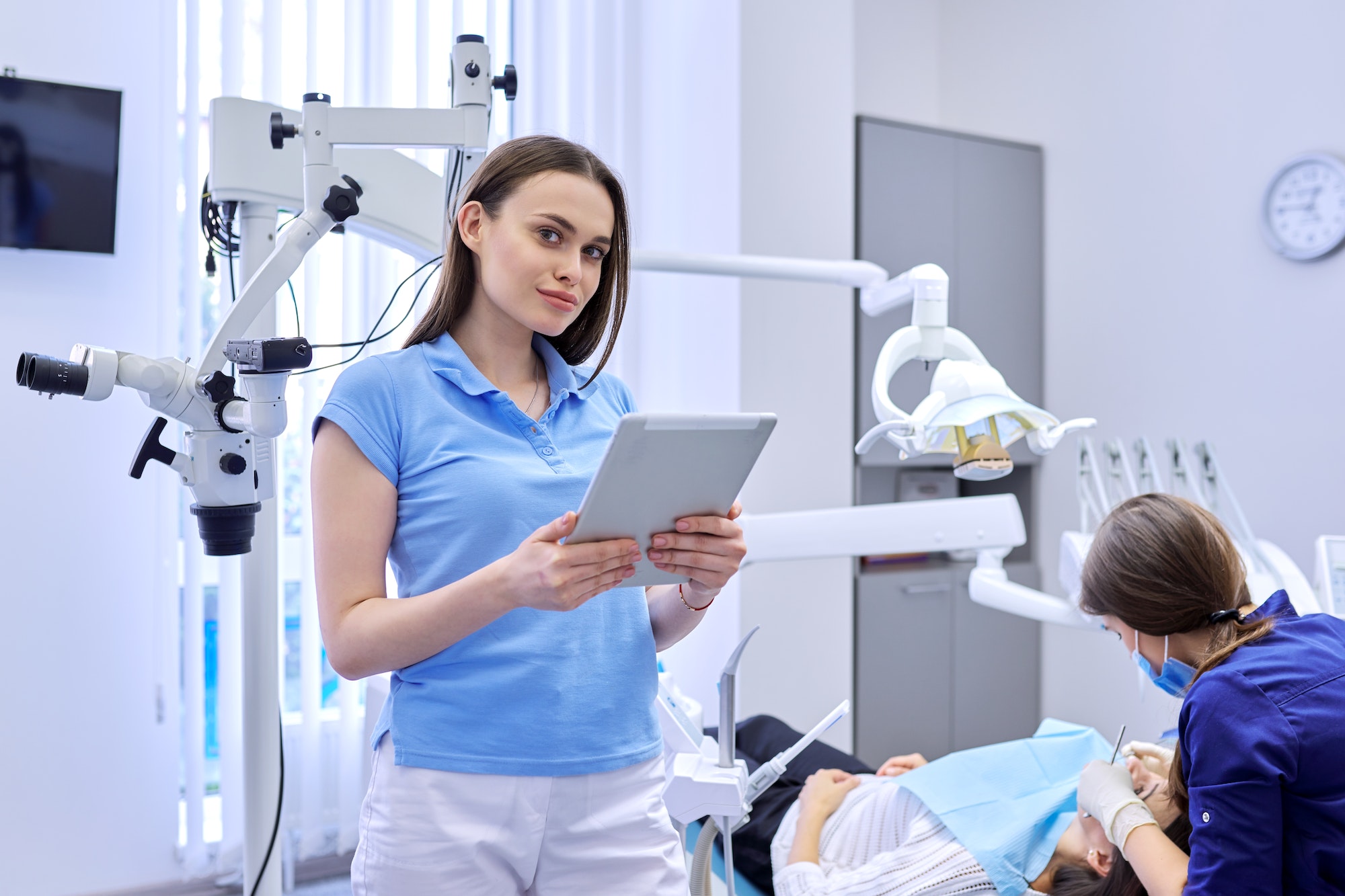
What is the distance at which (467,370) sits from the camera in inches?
37.4

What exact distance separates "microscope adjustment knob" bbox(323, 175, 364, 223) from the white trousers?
2.06ft

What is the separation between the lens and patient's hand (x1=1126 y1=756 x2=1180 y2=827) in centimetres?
141

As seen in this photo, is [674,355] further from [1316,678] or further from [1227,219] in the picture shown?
[1316,678]

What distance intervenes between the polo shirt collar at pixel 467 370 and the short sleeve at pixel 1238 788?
30.7 inches

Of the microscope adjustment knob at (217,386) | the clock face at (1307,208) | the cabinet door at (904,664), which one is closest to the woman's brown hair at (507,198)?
the microscope adjustment knob at (217,386)

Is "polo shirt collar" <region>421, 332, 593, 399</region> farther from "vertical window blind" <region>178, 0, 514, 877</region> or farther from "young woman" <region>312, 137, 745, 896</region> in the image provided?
"vertical window blind" <region>178, 0, 514, 877</region>

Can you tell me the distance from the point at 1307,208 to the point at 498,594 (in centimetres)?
266

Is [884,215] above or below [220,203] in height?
above

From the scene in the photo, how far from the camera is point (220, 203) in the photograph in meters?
1.34

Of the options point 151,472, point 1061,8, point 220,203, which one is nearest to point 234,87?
point 151,472

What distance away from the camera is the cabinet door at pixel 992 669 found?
324 cm

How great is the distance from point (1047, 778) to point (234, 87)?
95.1 inches

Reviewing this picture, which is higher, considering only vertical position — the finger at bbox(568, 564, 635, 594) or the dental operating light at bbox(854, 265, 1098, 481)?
the dental operating light at bbox(854, 265, 1098, 481)

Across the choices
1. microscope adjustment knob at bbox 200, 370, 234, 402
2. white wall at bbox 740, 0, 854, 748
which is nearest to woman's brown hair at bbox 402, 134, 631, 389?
microscope adjustment knob at bbox 200, 370, 234, 402
